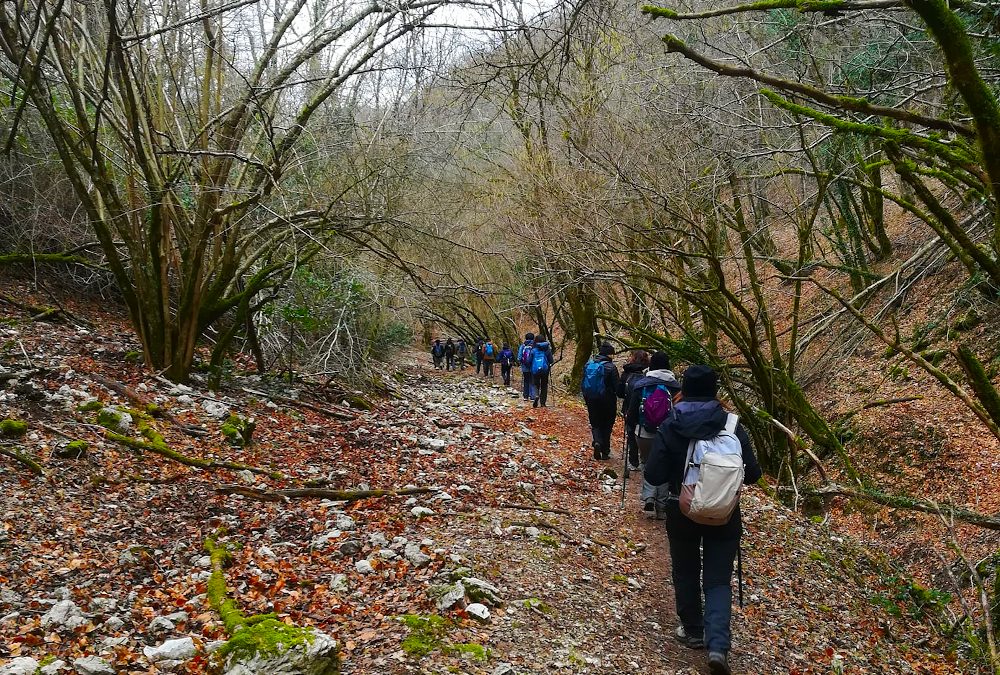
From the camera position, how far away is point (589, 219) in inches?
501

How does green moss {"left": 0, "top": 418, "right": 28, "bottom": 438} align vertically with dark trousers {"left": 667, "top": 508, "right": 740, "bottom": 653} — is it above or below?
above

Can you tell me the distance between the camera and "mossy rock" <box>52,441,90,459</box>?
6.02 m

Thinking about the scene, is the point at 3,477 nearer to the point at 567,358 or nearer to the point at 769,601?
the point at 769,601

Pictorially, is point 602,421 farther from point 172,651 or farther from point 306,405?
point 172,651

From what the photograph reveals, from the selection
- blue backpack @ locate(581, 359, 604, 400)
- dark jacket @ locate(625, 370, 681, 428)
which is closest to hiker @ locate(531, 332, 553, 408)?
blue backpack @ locate(581, 359, 604, 400)

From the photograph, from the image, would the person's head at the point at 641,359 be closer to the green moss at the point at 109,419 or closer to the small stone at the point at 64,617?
the green moss at the point at 109,419

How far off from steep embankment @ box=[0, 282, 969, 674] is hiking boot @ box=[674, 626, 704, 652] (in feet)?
0.41

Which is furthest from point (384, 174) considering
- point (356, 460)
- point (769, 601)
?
point (769, 601)

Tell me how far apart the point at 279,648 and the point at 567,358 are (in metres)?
27.0

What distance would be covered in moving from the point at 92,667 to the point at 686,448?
148 inches

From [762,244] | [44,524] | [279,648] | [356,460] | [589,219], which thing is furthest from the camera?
[762,244]

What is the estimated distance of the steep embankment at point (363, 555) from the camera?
419 centimetres

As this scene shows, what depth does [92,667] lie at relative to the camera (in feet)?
11.3

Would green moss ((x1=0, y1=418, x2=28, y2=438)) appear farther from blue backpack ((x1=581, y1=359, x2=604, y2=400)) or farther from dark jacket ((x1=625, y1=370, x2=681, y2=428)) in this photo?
blue backpack ((x1=581, y1=359, x2=604, y2=400))
